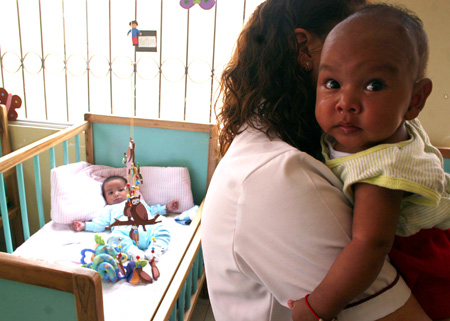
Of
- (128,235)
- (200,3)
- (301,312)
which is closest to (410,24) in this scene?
(301,312)

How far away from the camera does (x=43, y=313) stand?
95cm

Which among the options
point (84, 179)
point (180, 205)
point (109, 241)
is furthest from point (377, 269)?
point (84, 179)

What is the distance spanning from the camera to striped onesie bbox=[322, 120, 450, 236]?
584 mm

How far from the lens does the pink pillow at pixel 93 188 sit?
7.40 ft

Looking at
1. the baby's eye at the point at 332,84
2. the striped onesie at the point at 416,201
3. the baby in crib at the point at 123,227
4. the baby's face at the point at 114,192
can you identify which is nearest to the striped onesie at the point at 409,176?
the striped onesie at the point at 416,201

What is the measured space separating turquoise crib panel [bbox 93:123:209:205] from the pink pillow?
0.29 ft

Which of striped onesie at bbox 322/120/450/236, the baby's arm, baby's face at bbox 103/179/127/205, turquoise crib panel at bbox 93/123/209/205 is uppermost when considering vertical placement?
striped onesie at bbox 322/120/450/236

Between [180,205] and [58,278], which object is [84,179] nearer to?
[180,205]

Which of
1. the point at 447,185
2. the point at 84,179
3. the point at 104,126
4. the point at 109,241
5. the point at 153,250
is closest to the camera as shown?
the point at 447,185

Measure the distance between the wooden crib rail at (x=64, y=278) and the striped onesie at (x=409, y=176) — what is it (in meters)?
0.62

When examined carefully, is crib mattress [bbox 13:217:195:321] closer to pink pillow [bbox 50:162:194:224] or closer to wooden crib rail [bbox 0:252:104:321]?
pink pillow [bbox 50:162:194:224]

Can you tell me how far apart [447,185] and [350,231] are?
23 cm

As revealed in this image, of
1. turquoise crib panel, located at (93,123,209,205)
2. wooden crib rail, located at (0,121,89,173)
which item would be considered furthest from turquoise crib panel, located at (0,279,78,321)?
turquoise crib panel, located at (93,123,209,205)

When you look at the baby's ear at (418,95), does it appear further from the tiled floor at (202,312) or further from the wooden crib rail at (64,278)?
the tiled floor at (202,312)
